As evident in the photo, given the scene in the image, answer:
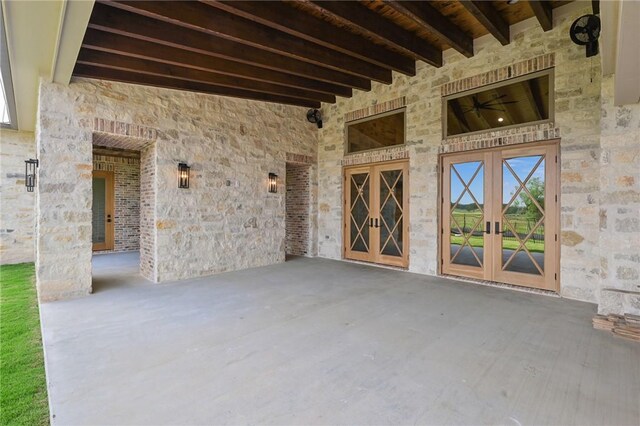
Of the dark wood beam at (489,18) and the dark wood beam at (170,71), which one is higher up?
the dark wood beam at (489,18)

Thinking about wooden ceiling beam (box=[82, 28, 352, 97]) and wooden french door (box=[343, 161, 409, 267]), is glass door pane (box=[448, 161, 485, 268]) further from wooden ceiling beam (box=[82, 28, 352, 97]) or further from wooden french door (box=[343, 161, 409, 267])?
wooden ceiling beam (box=[82, 28, 352, 97])

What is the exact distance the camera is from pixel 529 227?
15.5 ft

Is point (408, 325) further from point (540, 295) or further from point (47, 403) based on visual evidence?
point (47, 403)

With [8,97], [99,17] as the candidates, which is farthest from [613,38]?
[8,97]

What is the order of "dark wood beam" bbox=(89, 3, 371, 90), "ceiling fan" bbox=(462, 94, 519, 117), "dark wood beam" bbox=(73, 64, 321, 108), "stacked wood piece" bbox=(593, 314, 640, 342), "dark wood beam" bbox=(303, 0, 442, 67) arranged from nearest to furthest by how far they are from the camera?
"stacked wood piece" bbox=(593, 314, 640, 342), "dark wood beam" bbox=(89, 3, 371, 90), "dark wood beam" bbox=(303, 0, 442, 67), "dark wood beam" bbox=(73, 64, 321, 108), "ceiling fan" bbox=(462, 94, 519, 117)

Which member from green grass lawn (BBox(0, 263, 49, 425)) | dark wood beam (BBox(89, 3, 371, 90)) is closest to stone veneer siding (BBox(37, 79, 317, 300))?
green grass lawn (BBox(0, 263, 49, 425))

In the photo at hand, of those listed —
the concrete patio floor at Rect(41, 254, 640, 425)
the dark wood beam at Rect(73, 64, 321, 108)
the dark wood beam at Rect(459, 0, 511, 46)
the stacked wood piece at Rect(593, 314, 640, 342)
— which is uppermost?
the dark wood beam at Rect(459, 0, 511, 46)

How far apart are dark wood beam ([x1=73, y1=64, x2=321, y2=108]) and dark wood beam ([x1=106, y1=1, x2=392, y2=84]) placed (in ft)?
4.33

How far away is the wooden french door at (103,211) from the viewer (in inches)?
339

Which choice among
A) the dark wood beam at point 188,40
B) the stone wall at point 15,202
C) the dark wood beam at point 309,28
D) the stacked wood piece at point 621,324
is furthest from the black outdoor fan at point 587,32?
the stone wall at point 15,202

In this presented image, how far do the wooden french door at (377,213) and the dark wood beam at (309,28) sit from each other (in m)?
2.10

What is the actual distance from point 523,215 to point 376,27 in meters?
3.54

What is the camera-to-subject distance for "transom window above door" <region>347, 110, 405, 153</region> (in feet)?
20.8

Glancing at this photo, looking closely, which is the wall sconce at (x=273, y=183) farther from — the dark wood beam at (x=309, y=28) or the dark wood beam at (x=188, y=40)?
the dark wood beam at (x=309, y=28)
